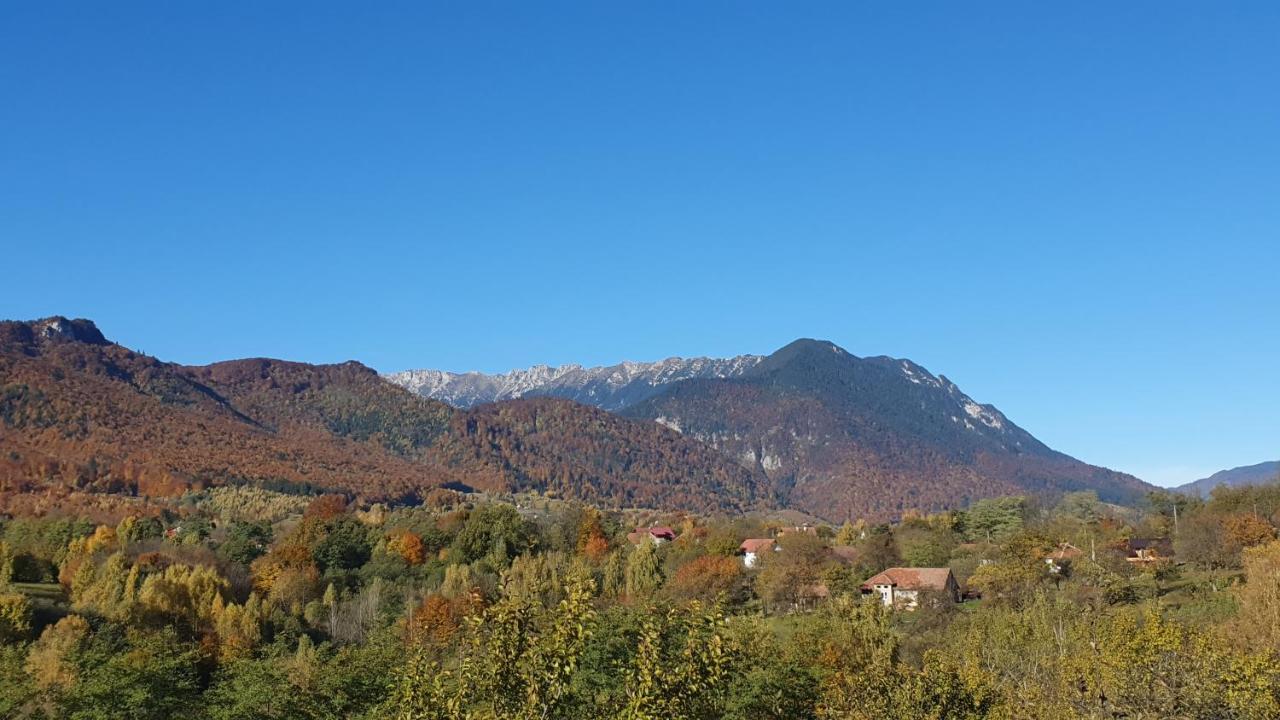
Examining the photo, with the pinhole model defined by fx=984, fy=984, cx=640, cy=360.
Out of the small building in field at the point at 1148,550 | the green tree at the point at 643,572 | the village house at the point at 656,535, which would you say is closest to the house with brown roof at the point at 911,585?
the small building in field at the point at 1148,550

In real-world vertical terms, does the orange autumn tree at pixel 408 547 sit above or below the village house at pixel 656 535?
below

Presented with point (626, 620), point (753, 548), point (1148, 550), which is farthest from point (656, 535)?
point (626, 620)

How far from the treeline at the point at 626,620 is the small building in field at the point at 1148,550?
1010 mm

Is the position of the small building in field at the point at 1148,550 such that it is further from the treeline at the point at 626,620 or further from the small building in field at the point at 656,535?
the small building in field at the point at 656,535

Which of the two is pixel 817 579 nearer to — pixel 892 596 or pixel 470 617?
pixel 892 596

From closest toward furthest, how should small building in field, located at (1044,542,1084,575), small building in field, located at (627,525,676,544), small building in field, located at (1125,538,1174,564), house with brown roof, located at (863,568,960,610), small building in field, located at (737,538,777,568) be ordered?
house with brown roof, located at (863,568,960,610) < small building in field, located at (1044,542,1084,575) < small building in field, located at (1125,538,1174,564) < small building in field, located at (737,538,777,568) < small building in field, located at (627,525,676,544)

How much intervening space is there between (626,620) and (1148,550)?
62789 mm

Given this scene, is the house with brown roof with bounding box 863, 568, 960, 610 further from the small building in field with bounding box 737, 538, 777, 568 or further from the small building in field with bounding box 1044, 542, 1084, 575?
the small building in field with bounding box 737, 538, 777, 568

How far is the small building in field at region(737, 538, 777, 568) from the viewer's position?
104750mm

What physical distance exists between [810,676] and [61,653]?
36611 millimetres

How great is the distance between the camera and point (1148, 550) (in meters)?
88.0

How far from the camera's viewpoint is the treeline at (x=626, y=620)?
14.7m

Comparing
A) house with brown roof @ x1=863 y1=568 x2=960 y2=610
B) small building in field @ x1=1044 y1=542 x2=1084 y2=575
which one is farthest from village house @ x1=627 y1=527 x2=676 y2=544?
small building in field @ x1=1044 y1=542 x2=1084 y2=575

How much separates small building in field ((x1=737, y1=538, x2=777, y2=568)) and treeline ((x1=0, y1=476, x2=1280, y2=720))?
1.67 m
